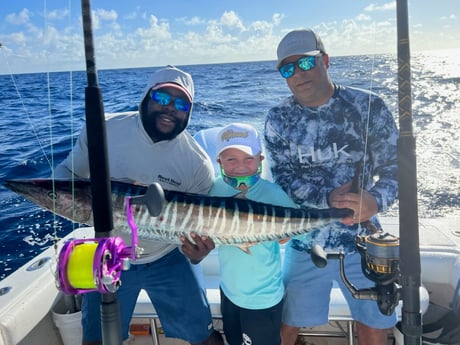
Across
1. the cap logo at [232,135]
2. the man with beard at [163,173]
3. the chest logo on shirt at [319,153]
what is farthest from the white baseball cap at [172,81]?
the chest logo on shirt at [319,153]

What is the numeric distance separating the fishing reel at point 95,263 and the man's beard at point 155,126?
839 millimetres

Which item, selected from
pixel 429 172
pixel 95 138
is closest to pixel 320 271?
pixel 95 138

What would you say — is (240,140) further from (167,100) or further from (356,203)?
(356,203)

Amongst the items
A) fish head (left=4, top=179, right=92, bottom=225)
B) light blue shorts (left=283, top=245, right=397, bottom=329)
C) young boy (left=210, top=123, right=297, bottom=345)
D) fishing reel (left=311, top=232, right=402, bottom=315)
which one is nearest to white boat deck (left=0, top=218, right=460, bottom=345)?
light blue shorts (left=283, top=245, right=397, bottom=329)

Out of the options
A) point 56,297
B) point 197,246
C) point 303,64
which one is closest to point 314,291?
point 197,246

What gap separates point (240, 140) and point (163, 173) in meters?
0.44

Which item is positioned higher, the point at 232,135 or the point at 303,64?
the point at 303,64

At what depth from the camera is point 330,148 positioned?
7.23ft

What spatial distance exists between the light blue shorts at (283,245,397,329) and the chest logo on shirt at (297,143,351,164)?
0.49 meters

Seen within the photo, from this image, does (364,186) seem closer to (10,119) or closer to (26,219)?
(26,219)

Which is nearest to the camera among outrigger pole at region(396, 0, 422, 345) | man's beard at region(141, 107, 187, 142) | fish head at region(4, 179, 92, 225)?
outrigger pole at region(396, 0, 422, 345)

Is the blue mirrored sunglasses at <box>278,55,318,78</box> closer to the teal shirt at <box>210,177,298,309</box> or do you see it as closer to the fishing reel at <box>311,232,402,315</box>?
the teal shirt at <box>210,177,298,309</box>

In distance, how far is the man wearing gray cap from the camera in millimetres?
2113

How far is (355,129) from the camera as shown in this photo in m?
2.18
